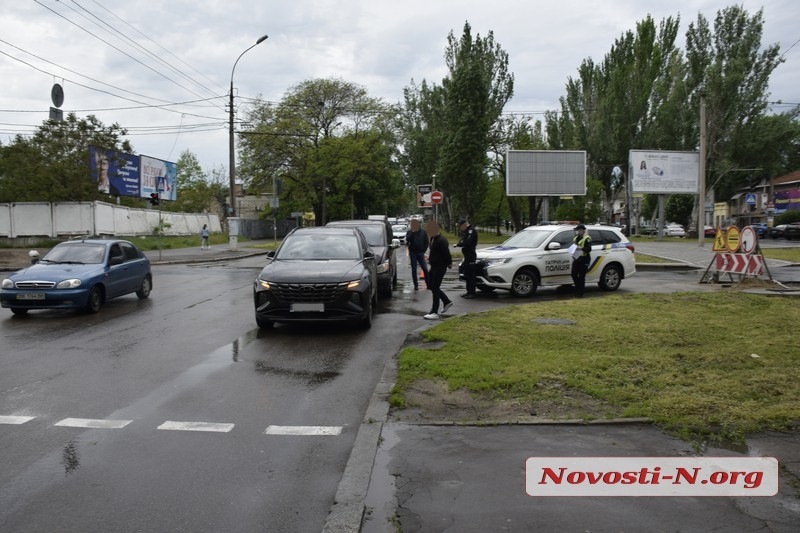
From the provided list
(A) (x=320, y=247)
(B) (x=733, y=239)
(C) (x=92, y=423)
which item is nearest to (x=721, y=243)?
(B) (x=733, y=239)

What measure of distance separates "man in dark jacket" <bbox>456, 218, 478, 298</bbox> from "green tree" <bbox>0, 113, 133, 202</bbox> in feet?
85.5

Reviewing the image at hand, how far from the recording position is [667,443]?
15.0ft

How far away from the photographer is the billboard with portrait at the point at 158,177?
151 feet

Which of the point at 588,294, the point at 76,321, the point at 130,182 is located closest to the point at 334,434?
the point at 76,321

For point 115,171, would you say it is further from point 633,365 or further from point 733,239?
point 633,365

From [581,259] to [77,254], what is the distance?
35.6ft

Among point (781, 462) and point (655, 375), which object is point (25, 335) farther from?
point (781, 462)

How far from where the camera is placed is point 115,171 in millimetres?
41156

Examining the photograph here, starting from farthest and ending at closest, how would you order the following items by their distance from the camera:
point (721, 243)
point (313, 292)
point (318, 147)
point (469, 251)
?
point (318, 147) → point (721, 243) → point (469, 251) → point (313, 292)

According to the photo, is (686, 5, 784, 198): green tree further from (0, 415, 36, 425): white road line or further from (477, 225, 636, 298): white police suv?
(0, 415, 36, 425): white road line

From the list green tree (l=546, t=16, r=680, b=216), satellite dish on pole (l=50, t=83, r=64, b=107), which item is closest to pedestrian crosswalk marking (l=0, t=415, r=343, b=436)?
satellite dish on pole (l=50, t=83, r=64, b=107)

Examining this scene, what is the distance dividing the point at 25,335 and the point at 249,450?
6946 mm

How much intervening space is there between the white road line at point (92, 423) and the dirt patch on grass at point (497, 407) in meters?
2.38

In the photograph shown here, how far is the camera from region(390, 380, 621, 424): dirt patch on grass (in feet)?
17.1
